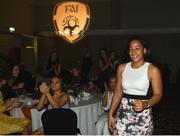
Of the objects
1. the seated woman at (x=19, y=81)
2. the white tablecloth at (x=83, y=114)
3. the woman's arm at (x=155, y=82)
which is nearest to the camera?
the woman's arm at (x=155, y=82)

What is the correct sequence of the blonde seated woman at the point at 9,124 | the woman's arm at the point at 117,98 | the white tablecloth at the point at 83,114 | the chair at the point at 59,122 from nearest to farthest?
the woman's arm at the point at 117,98, the chair at the point at 59,122, the blonde seated woman at the point at 9,124, the white tablecloth at the point at 83,114

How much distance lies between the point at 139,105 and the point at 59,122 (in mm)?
800

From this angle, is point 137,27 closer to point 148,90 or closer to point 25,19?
point 25,19

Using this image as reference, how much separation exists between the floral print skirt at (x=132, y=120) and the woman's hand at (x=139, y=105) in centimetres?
13

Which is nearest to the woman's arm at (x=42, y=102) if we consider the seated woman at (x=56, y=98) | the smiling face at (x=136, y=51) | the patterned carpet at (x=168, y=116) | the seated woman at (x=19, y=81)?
the seated woman at (x=56, y=98)

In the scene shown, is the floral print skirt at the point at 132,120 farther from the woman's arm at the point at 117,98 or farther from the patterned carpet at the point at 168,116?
the patterned carpet at the point at 168,116

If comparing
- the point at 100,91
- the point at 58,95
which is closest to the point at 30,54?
the point at 100,91

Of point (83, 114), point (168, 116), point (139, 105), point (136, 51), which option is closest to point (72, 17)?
point (83, 114)

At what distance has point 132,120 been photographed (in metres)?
2.44

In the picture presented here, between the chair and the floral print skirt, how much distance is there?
473 millimetres

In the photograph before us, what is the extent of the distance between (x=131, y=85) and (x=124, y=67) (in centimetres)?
19

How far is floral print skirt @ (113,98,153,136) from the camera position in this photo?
242 cm

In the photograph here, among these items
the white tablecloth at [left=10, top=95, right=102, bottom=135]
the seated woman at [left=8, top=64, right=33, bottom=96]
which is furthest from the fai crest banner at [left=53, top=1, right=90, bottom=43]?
the white tablecloth at [left=10, top=95, right=102, bottom=135]

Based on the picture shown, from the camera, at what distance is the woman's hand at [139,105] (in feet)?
7.31
